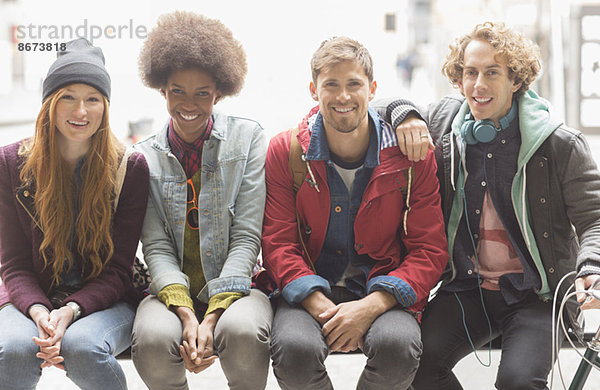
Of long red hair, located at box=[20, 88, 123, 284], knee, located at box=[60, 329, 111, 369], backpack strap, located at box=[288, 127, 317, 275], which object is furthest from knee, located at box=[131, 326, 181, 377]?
backpack strap, located at box=[288, 127, 317, 275]

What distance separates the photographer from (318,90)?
2240 mm

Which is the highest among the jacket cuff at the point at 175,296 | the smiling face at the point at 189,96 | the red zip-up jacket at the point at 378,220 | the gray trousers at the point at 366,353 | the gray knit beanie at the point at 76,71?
the gray knit beanie at the point at 76,71

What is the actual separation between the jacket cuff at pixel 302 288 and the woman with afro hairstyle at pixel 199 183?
0.09 metres

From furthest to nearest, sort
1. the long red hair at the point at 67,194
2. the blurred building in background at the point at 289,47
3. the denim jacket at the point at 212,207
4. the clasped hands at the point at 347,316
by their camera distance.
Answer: the blurred building in background at the point at 289,47 → the denim jacket at the point at 212,207 → the long red hair at the point at 67,194 → the clasped hands at the point at 347,316

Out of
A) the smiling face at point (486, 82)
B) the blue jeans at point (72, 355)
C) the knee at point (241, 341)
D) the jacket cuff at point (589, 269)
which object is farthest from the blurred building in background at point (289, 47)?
the jacket cuff at point (589, 269)

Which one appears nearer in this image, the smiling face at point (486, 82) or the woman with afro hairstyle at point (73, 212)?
the woman with afro hairstyle at point (73, 212)

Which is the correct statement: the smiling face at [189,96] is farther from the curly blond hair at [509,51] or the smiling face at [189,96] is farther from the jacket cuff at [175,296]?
the curly blond hair at [509,51]

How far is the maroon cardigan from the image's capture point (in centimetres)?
213

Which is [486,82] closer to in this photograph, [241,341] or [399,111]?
[399,111]

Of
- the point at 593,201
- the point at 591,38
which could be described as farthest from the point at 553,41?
the point at 593,201

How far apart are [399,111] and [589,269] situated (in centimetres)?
84

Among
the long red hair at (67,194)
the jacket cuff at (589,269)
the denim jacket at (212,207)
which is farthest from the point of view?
the denim jacket at (212,207)

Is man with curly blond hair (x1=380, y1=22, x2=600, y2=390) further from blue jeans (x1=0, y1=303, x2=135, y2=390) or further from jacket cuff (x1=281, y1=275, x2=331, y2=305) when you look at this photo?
blue jeans (x1=0, y1=303, x2=135, y2=390)

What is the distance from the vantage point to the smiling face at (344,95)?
217cm
